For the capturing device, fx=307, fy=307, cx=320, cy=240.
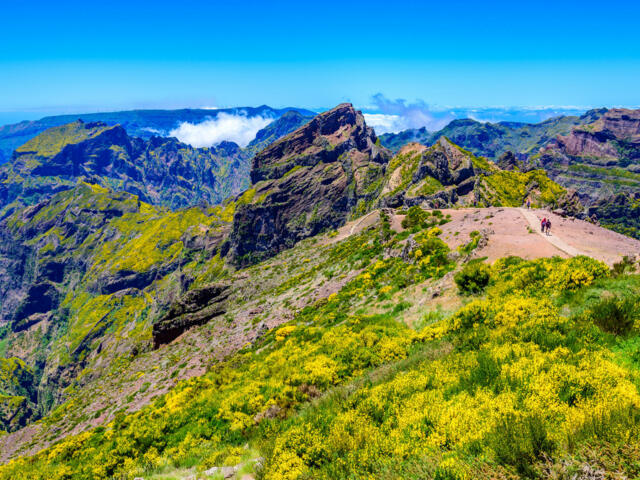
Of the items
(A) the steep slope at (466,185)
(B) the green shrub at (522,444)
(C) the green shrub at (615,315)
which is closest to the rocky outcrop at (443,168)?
(A) the steep slope at (466,185)

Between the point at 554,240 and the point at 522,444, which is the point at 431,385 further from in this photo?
the point at 554,240

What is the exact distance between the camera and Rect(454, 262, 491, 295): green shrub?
60.3ft

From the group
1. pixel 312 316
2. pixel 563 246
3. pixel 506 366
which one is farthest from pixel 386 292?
pixel 506 366

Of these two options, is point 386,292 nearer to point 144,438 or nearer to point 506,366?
point 506,366

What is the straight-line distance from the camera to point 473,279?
18688 millimetres

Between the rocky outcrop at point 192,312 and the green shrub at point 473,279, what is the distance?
43.7 meters

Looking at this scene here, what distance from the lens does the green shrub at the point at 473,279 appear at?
1838 centimetres

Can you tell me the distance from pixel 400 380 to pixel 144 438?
527 inches

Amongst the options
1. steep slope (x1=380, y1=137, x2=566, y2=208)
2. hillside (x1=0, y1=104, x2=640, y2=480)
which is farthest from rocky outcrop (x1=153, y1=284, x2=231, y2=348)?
steep slope (x1=380, y1=137, x2=566, y2=208)

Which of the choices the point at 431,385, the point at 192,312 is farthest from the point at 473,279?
the point at 192,312

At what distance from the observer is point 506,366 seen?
9008 mm

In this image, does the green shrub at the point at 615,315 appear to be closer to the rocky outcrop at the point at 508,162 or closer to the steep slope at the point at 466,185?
the steep slope at the point at 466,185

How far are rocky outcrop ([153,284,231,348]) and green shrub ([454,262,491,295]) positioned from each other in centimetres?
4371

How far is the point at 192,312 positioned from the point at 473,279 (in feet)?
174
